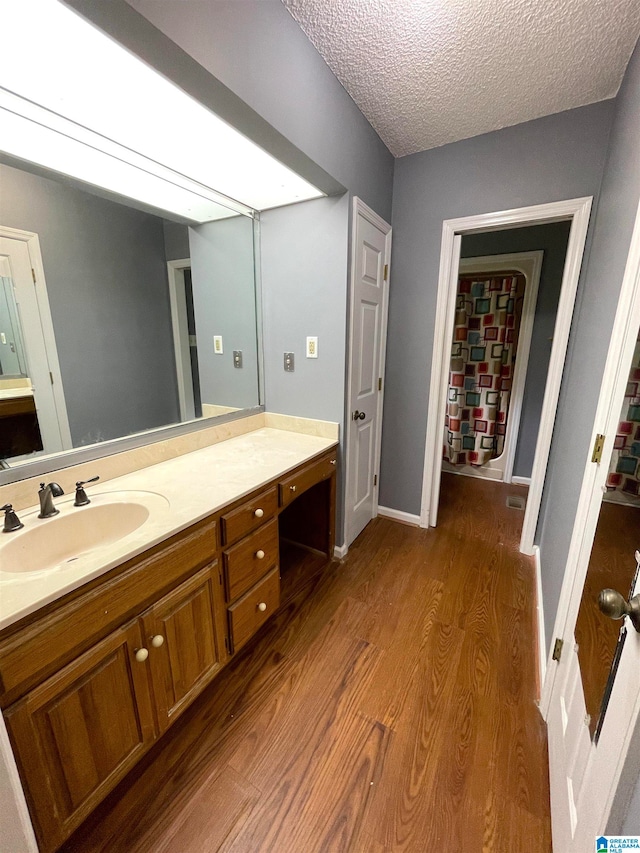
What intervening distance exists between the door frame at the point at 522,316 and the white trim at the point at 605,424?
2.25 metres

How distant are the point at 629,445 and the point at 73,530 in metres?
1.67

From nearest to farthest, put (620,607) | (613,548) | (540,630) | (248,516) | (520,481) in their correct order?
(620,607) < (613,548) < (248,516) < (540,630) < (520,481)

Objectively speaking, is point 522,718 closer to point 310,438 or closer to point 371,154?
point 310,438

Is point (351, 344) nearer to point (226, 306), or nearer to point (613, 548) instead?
point (226, 306)

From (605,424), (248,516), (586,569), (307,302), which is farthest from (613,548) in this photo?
(307,302)

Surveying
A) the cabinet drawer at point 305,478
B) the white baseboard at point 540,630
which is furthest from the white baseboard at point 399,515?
the cabinet drawer at point 305,478

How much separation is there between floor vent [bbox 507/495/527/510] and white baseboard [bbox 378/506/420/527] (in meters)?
0.92

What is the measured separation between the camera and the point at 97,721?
90 cm

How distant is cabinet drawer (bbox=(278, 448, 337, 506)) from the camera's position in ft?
5.06

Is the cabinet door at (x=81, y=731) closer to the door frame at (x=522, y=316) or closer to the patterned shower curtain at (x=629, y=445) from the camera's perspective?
the patterned shower curtain at (x=629, y=445)

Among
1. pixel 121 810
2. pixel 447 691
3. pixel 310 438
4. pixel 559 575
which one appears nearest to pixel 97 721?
pixel 121 810

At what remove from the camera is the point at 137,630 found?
967mm

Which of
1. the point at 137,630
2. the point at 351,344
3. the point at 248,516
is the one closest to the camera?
the point at 137,630

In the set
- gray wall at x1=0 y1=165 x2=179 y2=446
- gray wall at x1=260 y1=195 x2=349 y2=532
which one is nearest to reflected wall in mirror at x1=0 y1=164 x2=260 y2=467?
gray wall at x1=0 y1=165 x2=179 y2=446
